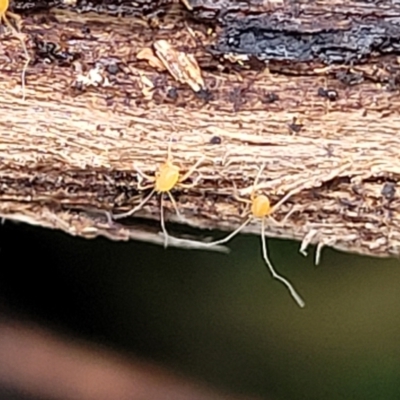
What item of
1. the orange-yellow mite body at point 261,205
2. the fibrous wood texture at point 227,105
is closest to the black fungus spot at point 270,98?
the fibrous wood texture at point 227,105

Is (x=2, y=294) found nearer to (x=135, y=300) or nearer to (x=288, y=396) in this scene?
(x=135, y=300)

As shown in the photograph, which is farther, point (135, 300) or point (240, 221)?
point (135, 300)

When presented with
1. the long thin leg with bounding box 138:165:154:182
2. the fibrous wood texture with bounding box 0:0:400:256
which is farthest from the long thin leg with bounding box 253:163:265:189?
the long thin leg with bounding box 138:165:154:182

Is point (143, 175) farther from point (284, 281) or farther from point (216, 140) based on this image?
point (284, 281)

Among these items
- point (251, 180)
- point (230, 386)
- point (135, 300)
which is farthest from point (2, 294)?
point (251, 180)

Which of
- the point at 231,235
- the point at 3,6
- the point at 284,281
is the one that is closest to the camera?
the point at 3,6

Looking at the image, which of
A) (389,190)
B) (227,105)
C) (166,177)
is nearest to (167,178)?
(166,177)

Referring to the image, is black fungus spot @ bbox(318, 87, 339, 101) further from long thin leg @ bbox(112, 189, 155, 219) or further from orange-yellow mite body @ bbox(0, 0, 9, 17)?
orange-yellow mite body @ bbox(0, 0, 9, 17)
